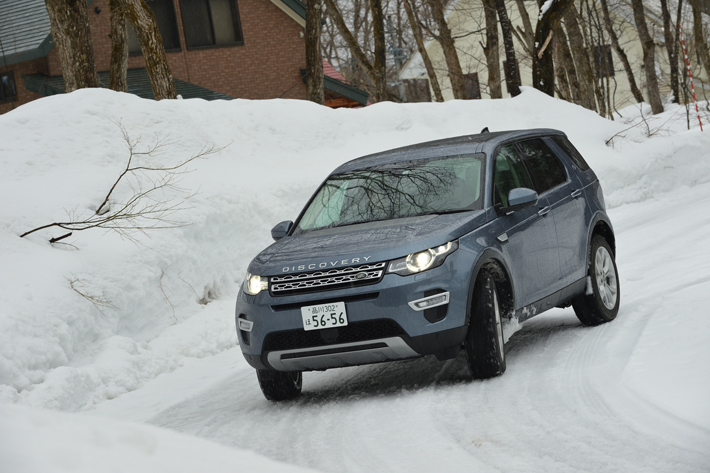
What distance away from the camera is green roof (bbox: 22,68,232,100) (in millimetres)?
23484

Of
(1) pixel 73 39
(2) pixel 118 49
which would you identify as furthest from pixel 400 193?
(2) pixel 118 49

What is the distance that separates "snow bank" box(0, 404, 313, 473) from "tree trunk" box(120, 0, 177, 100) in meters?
14.6

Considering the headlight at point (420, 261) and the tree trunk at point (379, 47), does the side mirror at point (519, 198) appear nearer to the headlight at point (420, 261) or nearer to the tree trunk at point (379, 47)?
the headlight at point (420, 261)

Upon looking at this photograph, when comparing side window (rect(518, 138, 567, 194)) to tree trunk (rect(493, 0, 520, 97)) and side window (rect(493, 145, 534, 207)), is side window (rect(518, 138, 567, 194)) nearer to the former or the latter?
side window (rect(493, 145, 534, 207))

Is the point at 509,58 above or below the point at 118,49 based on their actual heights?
below

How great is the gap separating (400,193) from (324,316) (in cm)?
152

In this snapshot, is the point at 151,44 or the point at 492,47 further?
the point at 492,47

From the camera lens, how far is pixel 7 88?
25547 mm

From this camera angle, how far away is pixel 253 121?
16.2 m

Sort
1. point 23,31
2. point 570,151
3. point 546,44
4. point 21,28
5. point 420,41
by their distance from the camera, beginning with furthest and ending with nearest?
point 420,41
point 21,28
point 23,31
point 546,44
point 570,151

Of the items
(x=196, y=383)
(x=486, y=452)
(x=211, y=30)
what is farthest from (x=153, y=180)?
(x=211, y=30)

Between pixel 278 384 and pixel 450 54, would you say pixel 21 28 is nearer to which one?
pixel 450 54

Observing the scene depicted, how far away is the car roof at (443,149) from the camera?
694 cm

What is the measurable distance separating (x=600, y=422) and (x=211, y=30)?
82.1ft
